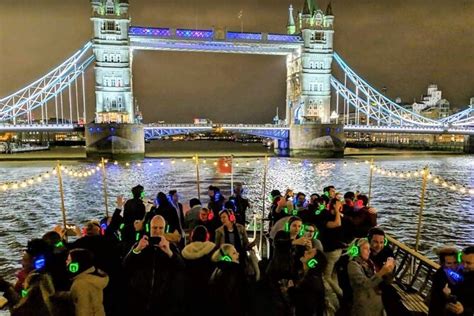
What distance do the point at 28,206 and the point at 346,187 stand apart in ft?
61.5

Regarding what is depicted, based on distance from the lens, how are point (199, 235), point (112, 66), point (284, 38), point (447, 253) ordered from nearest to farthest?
point (447, 253) → point (199, 235) → point (112, 66) → point (284, 38)

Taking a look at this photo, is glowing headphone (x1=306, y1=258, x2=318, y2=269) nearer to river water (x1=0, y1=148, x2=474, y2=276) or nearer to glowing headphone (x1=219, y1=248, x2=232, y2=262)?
glowing headphone (x1=219, y1=248, x2=232, y2=262)

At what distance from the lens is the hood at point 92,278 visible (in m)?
3.78

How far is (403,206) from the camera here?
21.9 m

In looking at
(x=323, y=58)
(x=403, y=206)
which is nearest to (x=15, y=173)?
(x=403, y=206)

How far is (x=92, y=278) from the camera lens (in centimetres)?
380

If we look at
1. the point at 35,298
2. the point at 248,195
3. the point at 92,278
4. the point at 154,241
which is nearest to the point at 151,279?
the point at 154,241

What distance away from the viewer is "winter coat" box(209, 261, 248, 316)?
161 inches

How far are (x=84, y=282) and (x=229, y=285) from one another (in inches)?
49.6

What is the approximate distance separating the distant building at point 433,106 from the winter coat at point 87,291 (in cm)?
13558

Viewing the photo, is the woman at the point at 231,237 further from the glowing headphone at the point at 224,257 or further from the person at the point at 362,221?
the person at the point at 362,221

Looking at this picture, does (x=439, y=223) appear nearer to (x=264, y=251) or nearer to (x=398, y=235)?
(x=398, y=235)

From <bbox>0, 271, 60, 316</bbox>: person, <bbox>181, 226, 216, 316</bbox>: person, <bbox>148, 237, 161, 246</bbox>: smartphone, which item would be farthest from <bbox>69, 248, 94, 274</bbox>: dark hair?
<bbox>181, 226, 216, 316</bbox>: person

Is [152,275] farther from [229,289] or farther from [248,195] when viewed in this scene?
[248,195]
